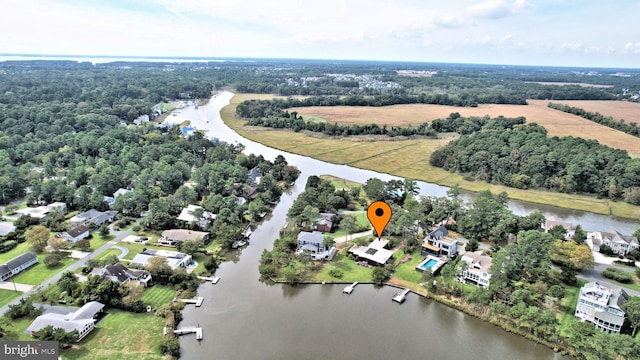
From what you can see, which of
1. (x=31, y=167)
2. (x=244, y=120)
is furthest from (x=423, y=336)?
(x=244, y=120)

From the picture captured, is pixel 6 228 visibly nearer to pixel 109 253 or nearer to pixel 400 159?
pixel 109 253

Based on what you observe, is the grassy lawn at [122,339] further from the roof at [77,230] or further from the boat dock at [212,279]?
the roof at [77,230]

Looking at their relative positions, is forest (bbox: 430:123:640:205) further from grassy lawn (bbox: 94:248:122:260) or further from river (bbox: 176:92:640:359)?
grassy lawn (bbox: 94:248:122:260)

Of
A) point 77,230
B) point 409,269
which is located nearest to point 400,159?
point 409,269

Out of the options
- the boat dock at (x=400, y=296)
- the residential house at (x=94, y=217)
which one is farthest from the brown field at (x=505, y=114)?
the boat dock at (x=400, y=296)

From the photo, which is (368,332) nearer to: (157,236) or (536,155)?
(157,236)
